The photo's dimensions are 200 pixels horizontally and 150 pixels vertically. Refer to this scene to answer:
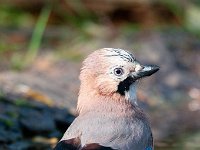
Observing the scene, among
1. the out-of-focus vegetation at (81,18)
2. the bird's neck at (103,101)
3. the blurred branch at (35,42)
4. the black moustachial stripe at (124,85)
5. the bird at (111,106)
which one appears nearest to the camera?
the bird at (111,106)

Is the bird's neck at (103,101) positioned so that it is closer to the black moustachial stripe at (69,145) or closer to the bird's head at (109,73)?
the bird's head at (109,73)

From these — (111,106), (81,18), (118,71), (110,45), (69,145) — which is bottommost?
(69,145)

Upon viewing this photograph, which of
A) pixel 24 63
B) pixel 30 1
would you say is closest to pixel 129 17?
pixel 30 1

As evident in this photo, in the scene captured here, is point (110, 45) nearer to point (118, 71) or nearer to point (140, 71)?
point (140, 71)

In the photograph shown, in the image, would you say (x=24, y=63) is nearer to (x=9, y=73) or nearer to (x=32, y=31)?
(x=9, y=73)

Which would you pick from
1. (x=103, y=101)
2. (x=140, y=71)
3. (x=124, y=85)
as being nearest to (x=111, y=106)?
(x=103, y=101)

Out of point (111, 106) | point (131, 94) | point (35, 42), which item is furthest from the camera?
point (35, 42)

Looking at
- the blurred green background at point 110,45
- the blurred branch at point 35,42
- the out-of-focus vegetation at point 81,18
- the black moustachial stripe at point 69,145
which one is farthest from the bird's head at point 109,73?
the out-of-focus vegetation at point 81,18
